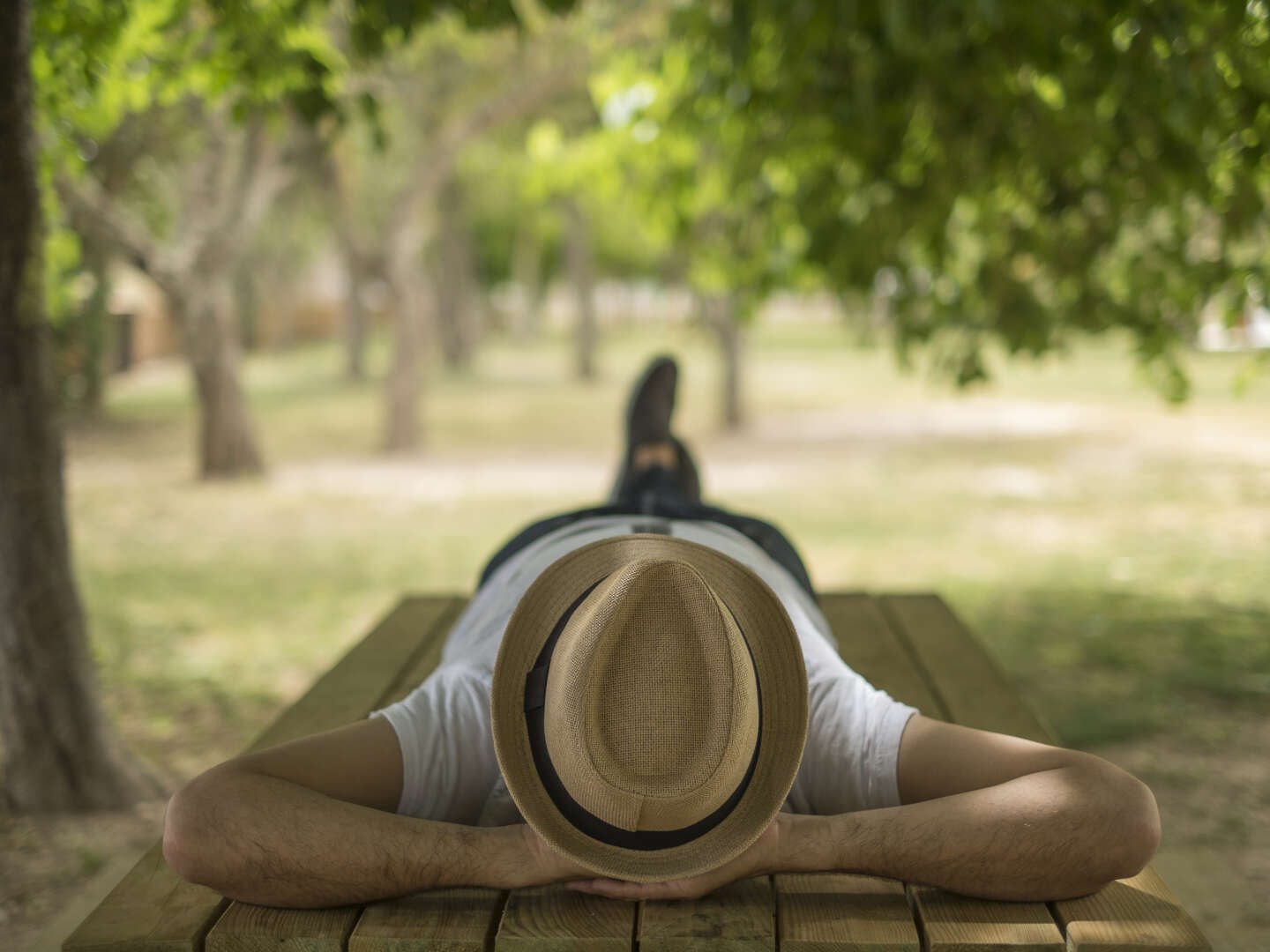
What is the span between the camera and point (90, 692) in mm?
3740

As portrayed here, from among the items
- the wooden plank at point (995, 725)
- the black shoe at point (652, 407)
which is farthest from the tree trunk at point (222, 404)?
the wooden plank at point (995, 725)

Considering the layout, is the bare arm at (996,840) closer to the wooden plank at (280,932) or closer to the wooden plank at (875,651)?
the wooden plank at (280,932)

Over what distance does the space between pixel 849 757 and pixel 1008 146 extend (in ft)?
11.7

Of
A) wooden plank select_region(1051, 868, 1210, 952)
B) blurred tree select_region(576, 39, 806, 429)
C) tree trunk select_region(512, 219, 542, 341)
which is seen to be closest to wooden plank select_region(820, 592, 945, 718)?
wooden plank select_region(1051, 868, 1210, 952)

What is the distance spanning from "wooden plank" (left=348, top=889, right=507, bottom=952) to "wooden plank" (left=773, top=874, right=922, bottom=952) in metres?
0.48

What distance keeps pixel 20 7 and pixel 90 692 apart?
2.07 metres

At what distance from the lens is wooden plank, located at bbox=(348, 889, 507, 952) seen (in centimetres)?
183

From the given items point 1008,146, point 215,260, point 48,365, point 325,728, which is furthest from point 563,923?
point 215,260

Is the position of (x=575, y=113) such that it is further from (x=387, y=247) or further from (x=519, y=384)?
(x=519, y=384)

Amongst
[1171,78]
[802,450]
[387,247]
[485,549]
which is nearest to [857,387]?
[802,450]

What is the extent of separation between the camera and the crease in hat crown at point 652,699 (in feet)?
5.77

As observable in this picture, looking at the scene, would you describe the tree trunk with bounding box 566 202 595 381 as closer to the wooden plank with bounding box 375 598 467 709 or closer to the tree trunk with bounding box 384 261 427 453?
the tree trunk with bounding box 384 261 427 453

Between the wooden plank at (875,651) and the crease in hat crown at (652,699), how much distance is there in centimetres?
118

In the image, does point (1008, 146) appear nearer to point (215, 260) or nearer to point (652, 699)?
point (652, 699)
